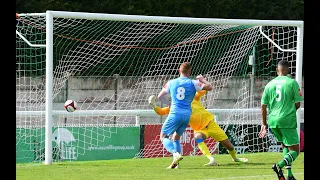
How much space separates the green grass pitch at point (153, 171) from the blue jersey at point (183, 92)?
0.98 m

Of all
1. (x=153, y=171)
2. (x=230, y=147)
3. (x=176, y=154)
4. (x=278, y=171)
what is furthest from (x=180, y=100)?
(x=278, y=171)

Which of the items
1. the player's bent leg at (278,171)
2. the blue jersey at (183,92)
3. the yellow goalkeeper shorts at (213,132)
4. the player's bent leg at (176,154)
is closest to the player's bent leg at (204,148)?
the yellow goalkeeper shorts at (213,132)

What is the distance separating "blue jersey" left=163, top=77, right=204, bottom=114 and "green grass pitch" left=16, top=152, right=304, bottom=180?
981 mm

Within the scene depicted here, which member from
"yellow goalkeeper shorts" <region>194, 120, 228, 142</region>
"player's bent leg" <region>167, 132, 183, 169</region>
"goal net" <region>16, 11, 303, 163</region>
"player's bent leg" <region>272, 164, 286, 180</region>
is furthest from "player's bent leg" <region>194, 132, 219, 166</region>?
"player's bent leg" <region>272, 164, 286, 180</region>

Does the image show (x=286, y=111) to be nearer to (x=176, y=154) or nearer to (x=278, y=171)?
(x=278, y=171)

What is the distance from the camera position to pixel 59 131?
15.2m

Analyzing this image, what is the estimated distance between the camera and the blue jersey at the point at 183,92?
412 inches

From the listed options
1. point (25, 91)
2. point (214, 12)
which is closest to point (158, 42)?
point (25, 91)

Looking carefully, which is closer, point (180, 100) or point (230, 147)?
point (180, 100)

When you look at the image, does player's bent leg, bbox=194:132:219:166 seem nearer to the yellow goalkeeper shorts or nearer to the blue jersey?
the yellow goalkeeper shorts

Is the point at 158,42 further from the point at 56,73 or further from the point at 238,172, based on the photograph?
the point at 238,172

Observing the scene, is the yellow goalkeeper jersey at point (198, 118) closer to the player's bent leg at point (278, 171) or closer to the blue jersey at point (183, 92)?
the blue jersey at point (183, 92)

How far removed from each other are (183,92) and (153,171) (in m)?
1.33

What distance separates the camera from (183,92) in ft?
34.5
